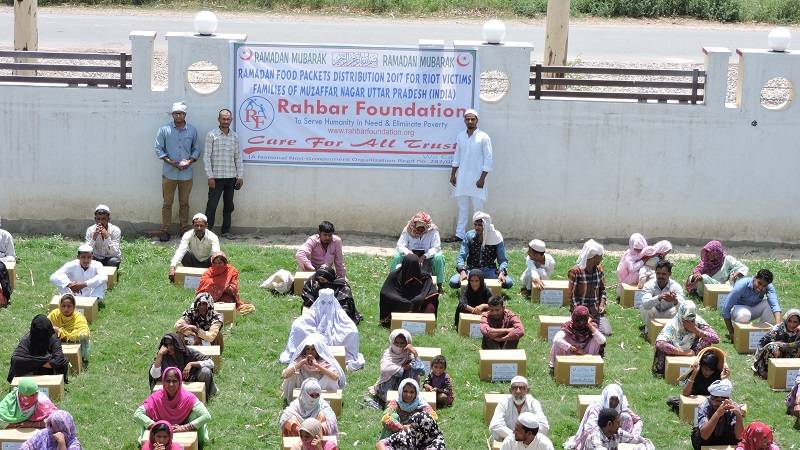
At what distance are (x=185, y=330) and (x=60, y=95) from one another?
17.4 ft

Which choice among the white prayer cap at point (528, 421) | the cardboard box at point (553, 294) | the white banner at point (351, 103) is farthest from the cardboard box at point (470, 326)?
the white banner at point (351, 103)

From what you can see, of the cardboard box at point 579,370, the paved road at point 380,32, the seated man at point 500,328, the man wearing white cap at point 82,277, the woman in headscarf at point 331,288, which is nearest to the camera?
the cardboard box at point 579,370

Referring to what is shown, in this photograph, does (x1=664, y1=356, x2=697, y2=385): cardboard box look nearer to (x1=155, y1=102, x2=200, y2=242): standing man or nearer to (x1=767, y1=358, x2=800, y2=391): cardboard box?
(x1=767, y1=358, x2=800, y2=391): cardboard box

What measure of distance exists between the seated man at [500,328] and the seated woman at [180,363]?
116 inches

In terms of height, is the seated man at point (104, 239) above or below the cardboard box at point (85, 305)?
above

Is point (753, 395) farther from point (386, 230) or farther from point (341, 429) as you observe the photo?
point (386, 230)

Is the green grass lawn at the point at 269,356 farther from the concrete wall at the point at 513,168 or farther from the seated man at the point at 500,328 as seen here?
the concrete wall at the point at 513,168

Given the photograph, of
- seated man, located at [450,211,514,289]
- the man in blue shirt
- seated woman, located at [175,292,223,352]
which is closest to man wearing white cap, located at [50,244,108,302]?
seated woman, located at [175,292,223,352]

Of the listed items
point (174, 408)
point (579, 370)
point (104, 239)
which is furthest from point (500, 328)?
point (104, 239)

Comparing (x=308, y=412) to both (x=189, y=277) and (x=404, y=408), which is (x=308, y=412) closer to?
(x=404, y=408)

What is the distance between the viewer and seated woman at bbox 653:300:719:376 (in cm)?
1476

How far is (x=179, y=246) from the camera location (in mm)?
17391

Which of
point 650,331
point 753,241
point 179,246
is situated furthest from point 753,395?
point 179,246

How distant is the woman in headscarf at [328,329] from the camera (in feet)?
48.9
